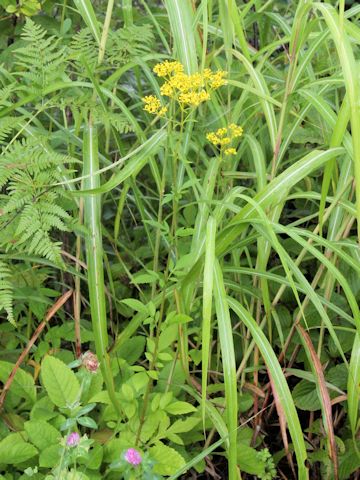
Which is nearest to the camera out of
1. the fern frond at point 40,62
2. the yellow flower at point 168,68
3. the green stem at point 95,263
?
the yellow flower at point 168,68

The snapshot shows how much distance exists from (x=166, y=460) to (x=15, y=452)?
11.1 inches

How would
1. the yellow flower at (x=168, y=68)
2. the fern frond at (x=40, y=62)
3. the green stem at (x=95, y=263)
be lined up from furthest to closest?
the fern frond at (x=40, y=62) < the green stem at (x=95, y=263) < the yellow flower at (x=168, y=68)

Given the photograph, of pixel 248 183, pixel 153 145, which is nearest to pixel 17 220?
pixel 153 145

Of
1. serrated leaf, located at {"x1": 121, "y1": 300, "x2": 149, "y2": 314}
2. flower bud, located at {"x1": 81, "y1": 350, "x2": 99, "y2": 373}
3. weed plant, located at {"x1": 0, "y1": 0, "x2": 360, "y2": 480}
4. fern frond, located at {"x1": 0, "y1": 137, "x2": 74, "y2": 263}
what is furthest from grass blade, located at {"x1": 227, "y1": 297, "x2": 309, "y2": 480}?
fern frond, located at {"x1": 0, "y1": 137, "x2": 74, "y2": 263}

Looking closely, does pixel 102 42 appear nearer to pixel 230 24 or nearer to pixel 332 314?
pixel 230 24

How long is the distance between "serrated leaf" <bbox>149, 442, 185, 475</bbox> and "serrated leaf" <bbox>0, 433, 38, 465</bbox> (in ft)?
0.74

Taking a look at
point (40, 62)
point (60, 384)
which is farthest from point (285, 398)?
point (40, 62)

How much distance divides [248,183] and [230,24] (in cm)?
73

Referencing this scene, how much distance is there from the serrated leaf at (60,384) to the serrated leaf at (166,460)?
186 millimetres

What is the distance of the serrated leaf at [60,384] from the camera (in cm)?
133

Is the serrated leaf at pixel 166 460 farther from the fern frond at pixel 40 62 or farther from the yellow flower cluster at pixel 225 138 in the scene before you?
the fern frond at pixel 40 62

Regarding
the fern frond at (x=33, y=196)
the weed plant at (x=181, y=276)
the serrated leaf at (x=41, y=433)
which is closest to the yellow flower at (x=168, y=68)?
the weed plant at (x=181, y=276)

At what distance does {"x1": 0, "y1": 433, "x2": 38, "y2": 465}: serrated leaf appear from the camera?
4.24 feet

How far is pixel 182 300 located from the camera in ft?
4.45
